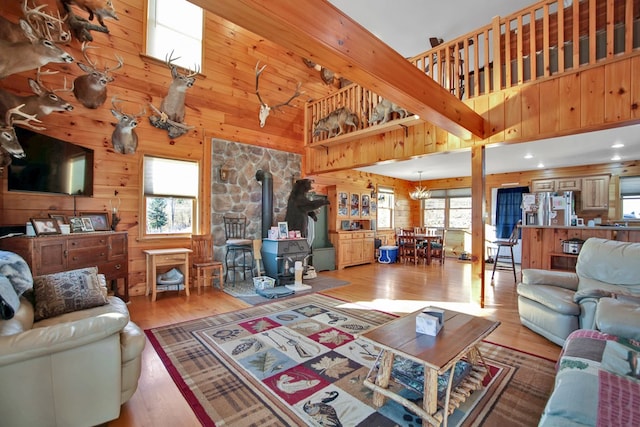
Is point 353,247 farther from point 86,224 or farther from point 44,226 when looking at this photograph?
point 44,226

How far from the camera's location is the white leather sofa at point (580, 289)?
8.38ft

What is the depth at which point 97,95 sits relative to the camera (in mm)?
3963

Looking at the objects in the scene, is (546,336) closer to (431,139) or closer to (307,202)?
(431,139)

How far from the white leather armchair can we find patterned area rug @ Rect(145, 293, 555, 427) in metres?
0.54

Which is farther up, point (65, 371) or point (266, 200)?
point (266, 200)

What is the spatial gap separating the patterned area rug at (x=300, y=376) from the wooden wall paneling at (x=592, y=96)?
8.13 feet

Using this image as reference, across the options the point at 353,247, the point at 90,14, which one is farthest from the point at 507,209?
the point at 90,14

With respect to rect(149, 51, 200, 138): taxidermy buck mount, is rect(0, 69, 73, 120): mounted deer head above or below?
below

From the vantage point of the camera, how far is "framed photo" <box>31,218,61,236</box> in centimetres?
301

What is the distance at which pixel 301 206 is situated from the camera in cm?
561

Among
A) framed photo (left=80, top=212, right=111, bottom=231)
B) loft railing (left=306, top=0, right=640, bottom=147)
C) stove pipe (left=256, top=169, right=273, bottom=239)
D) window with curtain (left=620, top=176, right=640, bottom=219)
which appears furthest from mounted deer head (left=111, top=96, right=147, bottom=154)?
window with curtain (left=620, top=176, right=640, bottom=219)

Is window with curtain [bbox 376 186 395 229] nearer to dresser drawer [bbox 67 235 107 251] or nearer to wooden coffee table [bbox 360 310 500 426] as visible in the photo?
wooden coffee table [bbox 360 310 500 426]

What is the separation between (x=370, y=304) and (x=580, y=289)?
2.31m

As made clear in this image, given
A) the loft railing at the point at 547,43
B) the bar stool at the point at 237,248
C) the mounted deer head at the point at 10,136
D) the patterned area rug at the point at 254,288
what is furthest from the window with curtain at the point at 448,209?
the mounted deer head at the point at 10,136
